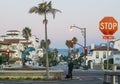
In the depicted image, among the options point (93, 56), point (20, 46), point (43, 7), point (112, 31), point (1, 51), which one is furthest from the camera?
point (20, 46)

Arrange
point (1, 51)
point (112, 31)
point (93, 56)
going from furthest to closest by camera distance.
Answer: point (1, 51), point (93, 56), point (112, 31)

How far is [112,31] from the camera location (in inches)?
791

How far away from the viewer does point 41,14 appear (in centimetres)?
3969

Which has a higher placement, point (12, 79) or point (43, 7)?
point (43, 7)

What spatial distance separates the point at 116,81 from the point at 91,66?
79726 millimetres

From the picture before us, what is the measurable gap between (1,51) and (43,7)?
384 feet

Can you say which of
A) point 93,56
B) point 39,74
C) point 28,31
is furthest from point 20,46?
point 39,74

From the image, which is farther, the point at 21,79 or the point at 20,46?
the point at 20,46

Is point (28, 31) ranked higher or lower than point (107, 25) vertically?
higher

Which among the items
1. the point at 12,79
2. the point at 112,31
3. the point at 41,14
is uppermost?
the point at 41,14

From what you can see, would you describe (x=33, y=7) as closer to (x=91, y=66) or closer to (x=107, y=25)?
(x=107, y=25)

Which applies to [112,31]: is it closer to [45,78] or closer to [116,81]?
[116,81]

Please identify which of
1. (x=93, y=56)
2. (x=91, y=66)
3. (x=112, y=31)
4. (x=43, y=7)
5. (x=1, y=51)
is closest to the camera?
(x=112, y=31)

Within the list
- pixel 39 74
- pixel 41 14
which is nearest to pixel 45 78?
pixel 39 74
